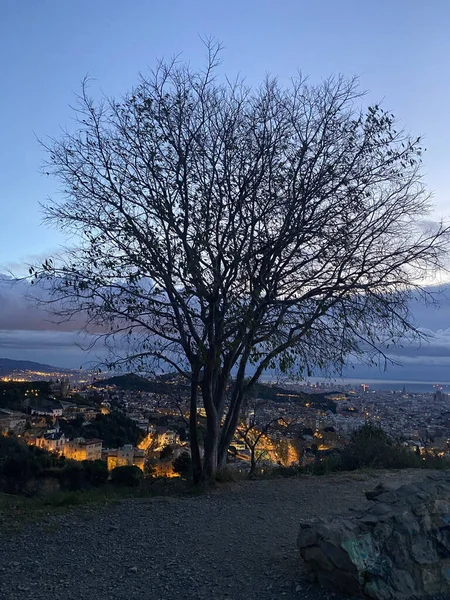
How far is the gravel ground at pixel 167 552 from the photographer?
426 cm

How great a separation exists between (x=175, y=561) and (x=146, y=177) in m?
6.07

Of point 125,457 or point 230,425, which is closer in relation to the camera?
point 230,425

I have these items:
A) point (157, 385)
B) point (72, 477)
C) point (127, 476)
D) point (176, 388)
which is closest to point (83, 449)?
point (72, 477)

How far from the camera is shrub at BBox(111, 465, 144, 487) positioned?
9.74m

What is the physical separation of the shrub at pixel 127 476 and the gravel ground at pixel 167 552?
2.26 meters

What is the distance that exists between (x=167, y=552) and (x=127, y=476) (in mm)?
5116

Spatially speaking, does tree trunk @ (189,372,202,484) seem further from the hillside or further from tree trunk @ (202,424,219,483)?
the hillside

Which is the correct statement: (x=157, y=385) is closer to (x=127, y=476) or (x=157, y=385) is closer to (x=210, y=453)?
(x=210, y=453)

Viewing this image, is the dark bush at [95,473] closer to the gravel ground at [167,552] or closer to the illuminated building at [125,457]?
the illuminated building at [125,457]

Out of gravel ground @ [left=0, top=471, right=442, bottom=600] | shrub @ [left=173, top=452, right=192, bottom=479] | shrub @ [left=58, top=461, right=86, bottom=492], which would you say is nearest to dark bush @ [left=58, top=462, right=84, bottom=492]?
shrub @ [left=58, top=461, right=86, bottom=492]

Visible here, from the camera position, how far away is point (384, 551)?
13.5 ft

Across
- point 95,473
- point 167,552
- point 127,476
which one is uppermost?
point 167,552

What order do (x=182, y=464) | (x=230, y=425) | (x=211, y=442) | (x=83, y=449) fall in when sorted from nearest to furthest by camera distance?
(x=211, y=442) → (x=230, y=425) → (x=182, y=464) → (x=83, y=449)

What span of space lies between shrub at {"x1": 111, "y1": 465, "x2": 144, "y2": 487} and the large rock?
231 inches
